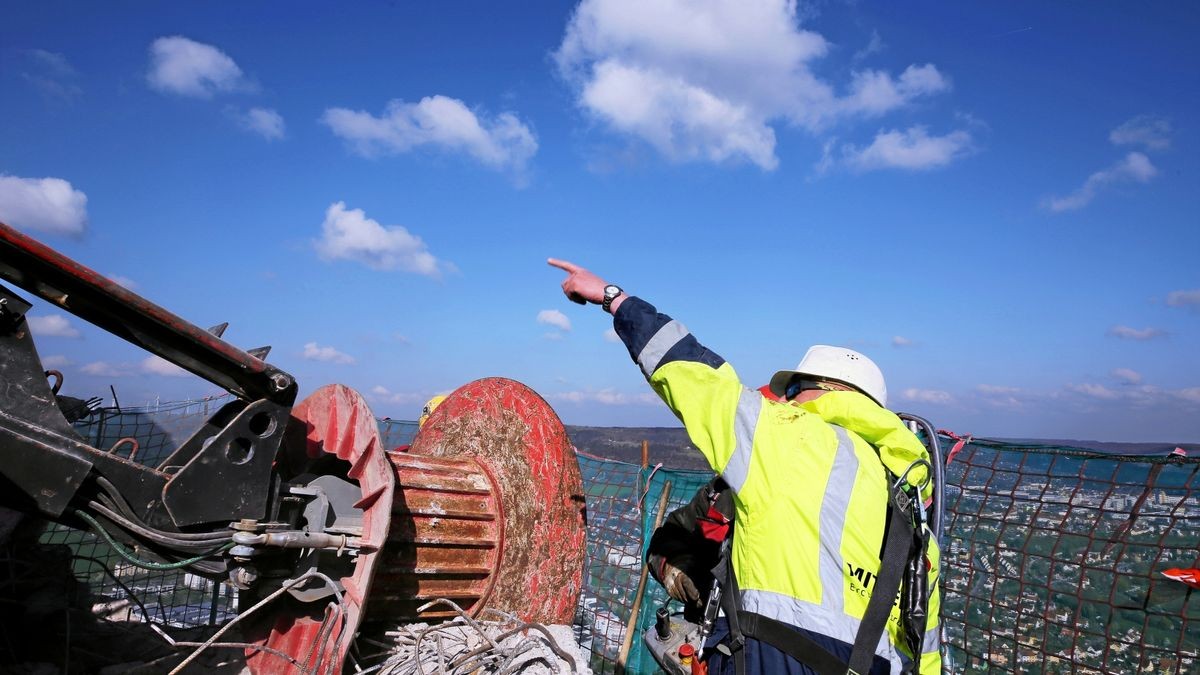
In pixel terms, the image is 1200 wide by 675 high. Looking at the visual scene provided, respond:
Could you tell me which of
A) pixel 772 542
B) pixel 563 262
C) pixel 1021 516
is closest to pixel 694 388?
pixel 772 542

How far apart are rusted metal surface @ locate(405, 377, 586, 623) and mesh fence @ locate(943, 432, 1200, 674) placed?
2119mm

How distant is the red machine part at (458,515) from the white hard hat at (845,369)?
1.86 meters

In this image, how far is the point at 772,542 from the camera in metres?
2.38

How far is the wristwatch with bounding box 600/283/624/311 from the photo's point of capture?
9.13 feet

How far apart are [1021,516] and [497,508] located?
10.8 ft

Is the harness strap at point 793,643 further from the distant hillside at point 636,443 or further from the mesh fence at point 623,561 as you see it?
the distant hillside at point 636,443

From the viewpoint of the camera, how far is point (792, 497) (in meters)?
2.37

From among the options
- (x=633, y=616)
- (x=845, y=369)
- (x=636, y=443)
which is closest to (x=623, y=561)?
(x=633, y=616)

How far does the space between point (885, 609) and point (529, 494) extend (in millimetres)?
2367

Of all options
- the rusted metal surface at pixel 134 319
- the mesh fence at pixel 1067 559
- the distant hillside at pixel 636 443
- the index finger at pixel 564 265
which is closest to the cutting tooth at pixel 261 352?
the rusted metal surface at pixel 134 319

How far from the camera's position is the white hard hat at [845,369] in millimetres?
2906

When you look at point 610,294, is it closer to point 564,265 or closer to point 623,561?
point 564,265

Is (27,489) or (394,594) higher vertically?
(27,489)

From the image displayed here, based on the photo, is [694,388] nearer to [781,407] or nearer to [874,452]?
[781,407]
